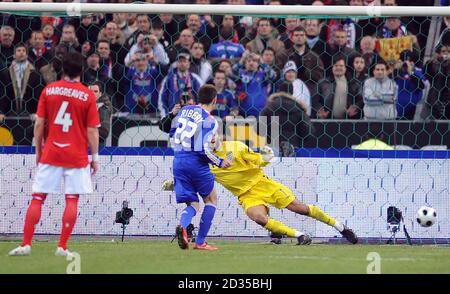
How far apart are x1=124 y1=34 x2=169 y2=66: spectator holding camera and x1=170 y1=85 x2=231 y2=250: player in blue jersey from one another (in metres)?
3.53

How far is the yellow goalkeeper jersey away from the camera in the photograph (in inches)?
471

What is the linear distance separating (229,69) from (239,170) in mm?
2973

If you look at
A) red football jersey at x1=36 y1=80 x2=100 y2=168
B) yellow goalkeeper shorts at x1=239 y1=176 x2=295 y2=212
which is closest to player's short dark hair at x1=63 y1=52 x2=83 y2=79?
red football jersey at x1=36 y1=80 x2=100 y2=168

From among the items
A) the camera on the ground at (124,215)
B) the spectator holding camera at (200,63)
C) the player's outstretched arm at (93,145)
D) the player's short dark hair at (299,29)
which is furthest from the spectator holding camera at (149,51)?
the player's outstretched arm at (93,145)

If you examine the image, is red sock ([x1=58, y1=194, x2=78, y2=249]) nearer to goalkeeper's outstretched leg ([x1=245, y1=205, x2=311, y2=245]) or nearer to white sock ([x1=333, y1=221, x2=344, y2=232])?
goalkeeper's outstretched leg ([x1=245, y1=205, x2=311, y2=245])

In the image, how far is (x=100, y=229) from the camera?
502 inches

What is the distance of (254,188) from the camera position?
39.4ft

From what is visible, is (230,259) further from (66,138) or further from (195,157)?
(66,138)

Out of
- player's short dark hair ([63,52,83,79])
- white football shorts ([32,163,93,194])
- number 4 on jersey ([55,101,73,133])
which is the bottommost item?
white football shorts ([32,163,93,194])

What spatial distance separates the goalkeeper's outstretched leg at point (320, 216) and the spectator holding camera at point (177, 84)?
9.45 feet

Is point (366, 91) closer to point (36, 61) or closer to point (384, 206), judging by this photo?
point (384, 206)

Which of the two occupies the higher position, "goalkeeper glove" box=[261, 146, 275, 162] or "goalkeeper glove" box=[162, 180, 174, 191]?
"goalkeeper glove" box=[261, 146, 275, 162]

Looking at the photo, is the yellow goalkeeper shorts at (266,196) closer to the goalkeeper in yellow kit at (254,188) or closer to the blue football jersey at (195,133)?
the goalkeeper in yellow kit at (254,188)

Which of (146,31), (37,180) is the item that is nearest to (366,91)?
(146,31)
